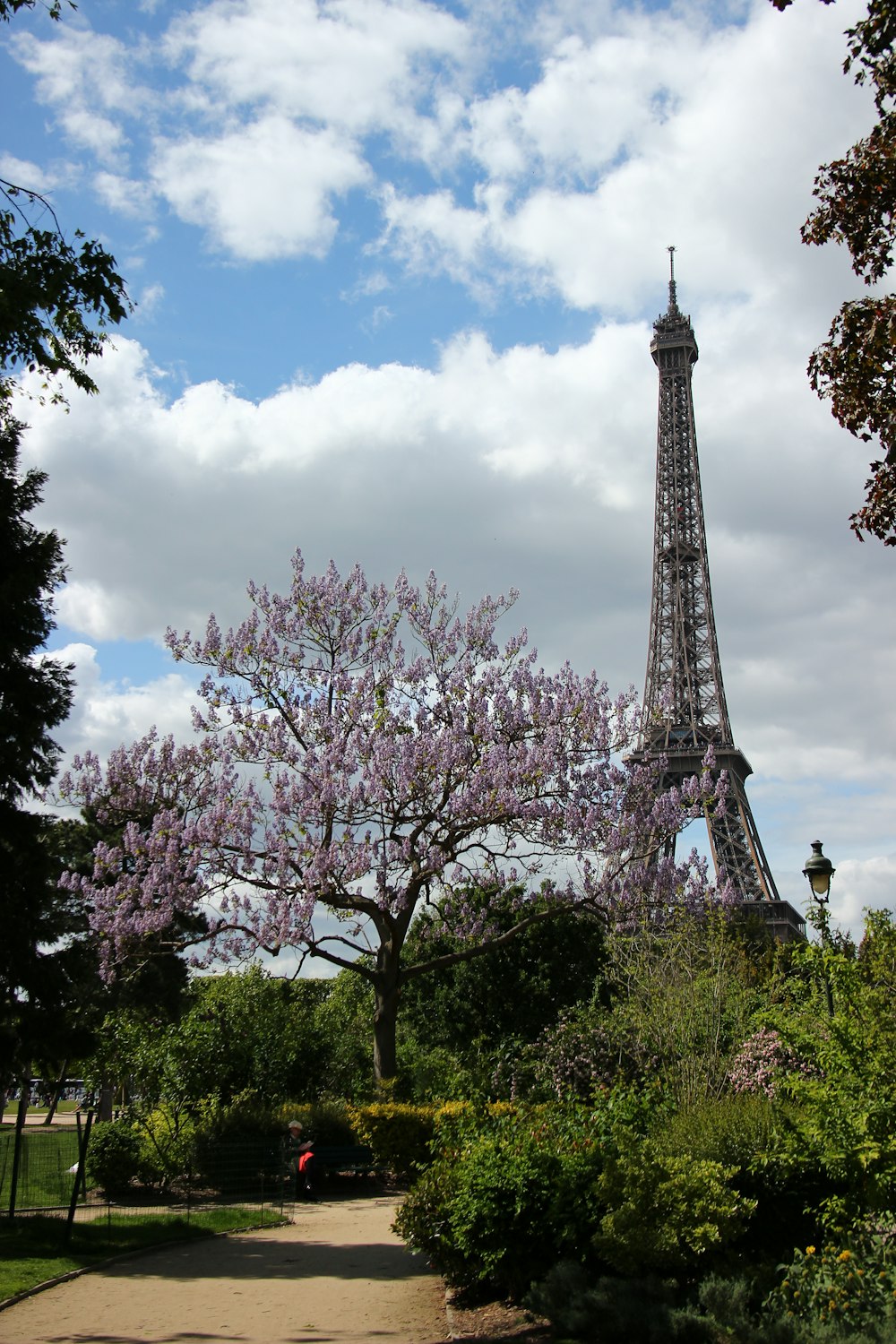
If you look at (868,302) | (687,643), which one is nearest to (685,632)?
(687,643)

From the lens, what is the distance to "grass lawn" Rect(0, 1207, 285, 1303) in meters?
11.4

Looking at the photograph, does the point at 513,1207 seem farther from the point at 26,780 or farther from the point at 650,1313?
the point at 26,780

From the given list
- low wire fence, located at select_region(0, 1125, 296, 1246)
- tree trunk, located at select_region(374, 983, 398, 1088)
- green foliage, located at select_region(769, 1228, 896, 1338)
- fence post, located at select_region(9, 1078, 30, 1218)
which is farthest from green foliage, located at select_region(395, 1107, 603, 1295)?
tree trunk, located at select_region(374, 983, 398, 1088)

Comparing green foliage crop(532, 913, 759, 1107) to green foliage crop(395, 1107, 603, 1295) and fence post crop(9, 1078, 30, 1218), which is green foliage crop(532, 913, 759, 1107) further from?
fence post crop(9, 1078, 30, 1218)

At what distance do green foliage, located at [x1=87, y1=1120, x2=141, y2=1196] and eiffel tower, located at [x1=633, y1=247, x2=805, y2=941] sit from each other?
39.6m

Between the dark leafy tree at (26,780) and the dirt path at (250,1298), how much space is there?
10.8 feet

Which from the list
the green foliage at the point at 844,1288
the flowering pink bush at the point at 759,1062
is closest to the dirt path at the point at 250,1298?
the green foliage at the point at 844,1288

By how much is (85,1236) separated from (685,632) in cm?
5658

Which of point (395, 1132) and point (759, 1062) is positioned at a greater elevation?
point (759, 1062)

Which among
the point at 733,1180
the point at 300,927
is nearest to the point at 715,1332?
the point at 733,1180

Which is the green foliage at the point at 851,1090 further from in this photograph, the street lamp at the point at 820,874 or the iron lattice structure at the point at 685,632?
the iron lattice structure at the point at 685,632

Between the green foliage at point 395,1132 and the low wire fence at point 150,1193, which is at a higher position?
Answer: the green foliage at point 395,1132

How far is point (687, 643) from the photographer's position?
65750 millimetres

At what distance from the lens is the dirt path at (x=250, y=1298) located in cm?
883
